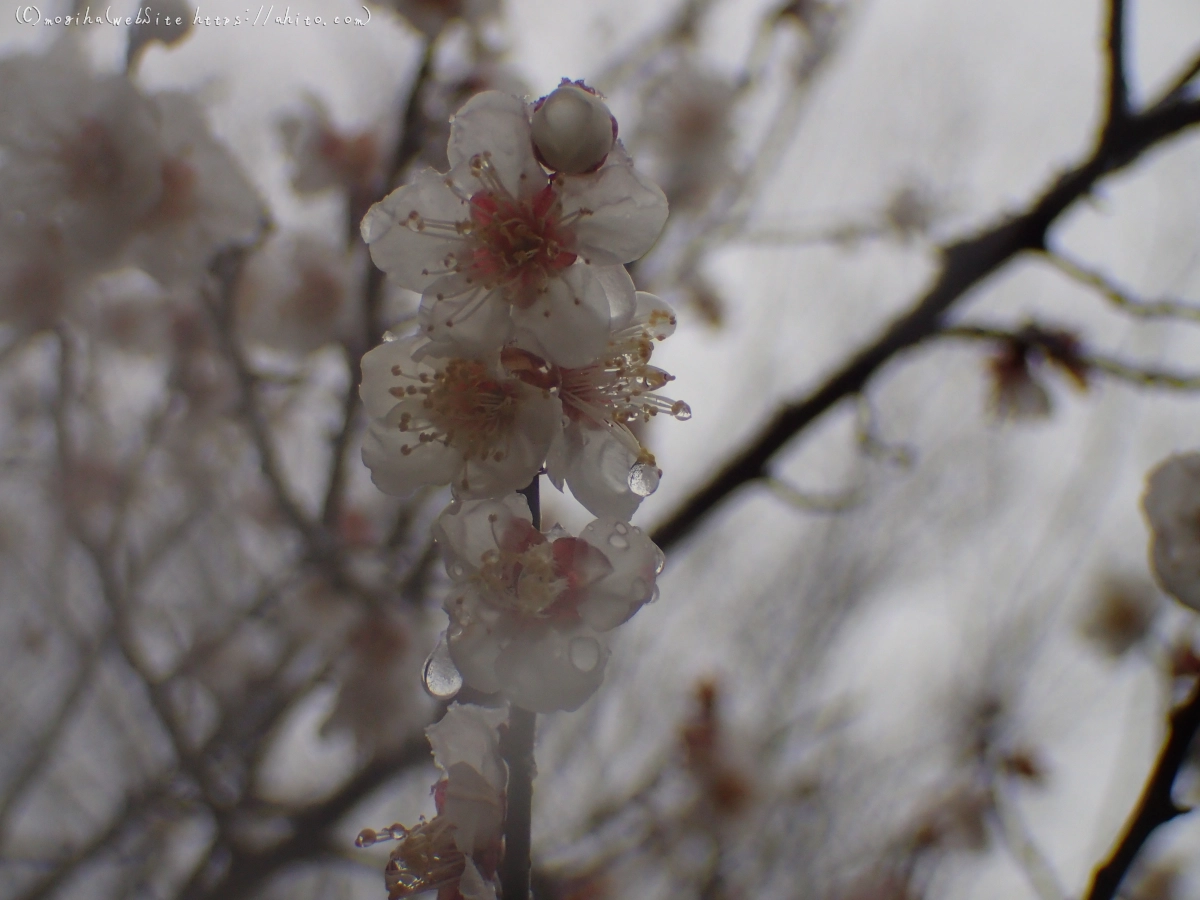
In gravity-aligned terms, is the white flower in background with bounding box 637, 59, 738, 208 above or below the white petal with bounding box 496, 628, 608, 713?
above

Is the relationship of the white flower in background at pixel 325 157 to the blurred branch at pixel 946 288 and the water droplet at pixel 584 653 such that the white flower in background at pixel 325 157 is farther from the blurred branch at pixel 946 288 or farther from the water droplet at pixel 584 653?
the water droplet at pixel 584 653

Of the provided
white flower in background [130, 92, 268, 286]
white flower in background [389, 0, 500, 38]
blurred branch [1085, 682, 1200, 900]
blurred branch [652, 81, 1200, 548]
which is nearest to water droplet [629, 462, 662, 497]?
blurred branch [1085, 682, 1200, 900]

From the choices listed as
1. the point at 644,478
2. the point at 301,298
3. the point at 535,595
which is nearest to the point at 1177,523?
the point at 644,478

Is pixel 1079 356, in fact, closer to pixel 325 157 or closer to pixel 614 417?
pixel 614 417

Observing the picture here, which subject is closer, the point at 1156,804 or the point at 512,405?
the point at 512,405

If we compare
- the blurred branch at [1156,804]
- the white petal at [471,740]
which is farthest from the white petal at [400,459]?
the blurred branch at [1156,804]

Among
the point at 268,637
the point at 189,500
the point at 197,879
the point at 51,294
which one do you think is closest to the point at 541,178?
the point at 51,294

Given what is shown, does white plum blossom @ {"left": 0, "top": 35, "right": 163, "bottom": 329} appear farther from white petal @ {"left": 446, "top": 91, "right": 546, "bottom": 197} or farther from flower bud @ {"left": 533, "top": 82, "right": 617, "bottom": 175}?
flower bud @ {"left": 533, "top": 82, "right": 617, "bottom": 175}
